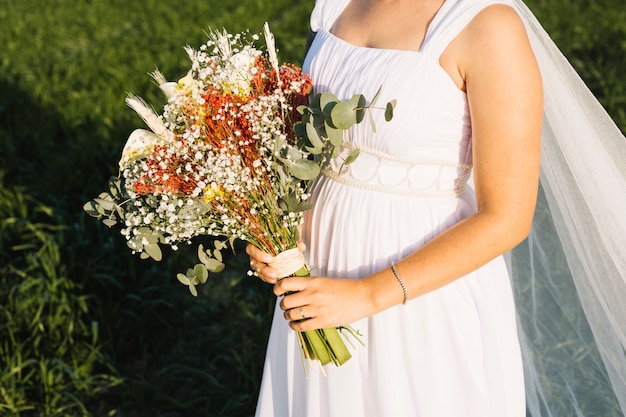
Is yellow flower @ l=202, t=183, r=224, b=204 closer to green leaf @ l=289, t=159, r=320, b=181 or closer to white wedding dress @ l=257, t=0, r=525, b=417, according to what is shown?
green leaf @ l=289, t=159, r=320, b=181

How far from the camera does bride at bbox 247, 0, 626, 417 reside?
159 cm

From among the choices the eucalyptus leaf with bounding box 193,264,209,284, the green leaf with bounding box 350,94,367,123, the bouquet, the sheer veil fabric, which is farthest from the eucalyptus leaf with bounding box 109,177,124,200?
the sheer veil fabric

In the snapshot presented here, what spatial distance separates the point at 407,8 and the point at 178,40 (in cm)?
814

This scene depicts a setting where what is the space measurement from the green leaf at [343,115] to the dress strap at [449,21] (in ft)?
0.88

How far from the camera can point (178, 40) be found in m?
9.48

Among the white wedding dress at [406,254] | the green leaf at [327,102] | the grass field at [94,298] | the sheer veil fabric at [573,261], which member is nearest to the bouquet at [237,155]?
the green leaf at [327,102]

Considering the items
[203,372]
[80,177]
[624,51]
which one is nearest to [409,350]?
[203,372]

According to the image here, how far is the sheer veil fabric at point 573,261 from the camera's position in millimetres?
1875

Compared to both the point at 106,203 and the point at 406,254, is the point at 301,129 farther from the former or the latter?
the point at 106,203

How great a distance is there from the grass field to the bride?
1668 mm

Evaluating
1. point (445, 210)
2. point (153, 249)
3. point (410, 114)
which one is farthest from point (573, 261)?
point (153, 249)

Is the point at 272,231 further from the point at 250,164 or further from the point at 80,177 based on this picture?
the point at 80,177

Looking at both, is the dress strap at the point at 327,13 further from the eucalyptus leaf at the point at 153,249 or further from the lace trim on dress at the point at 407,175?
the eucalyptus leaf at the point at 153,249

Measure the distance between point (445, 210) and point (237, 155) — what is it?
1.88 ft
